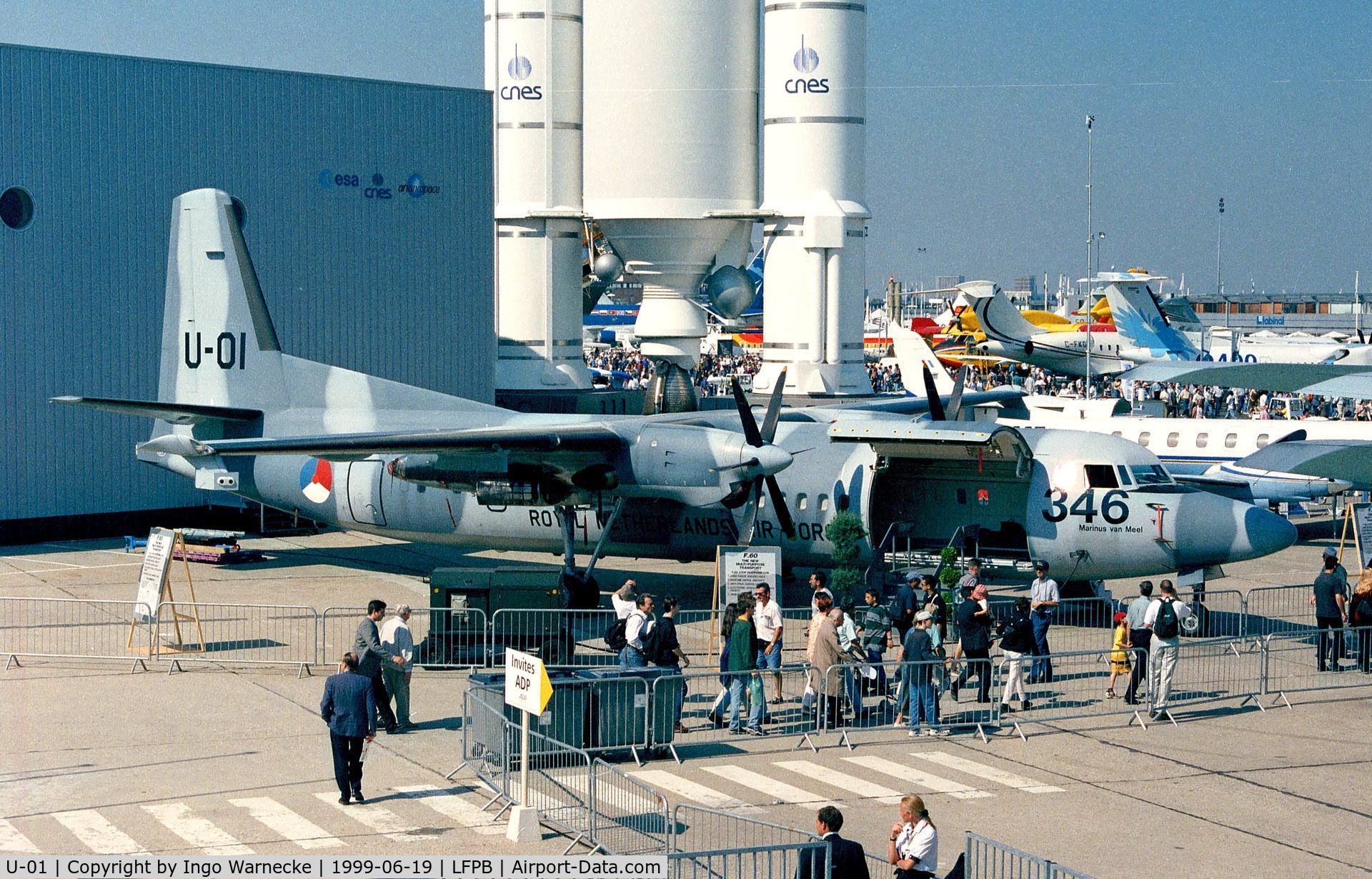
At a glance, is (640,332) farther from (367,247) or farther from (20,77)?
(20,77)

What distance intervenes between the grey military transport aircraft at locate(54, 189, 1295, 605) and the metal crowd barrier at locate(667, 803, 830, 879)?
9488 millimetres

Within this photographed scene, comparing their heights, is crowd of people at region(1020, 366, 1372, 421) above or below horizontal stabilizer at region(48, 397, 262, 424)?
above

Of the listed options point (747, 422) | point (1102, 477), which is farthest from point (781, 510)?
point (1102, 477)

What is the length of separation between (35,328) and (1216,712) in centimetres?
2451

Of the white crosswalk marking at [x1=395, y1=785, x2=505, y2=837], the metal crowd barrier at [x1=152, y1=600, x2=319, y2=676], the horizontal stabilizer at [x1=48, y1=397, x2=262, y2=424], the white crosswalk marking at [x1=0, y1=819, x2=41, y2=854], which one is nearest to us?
the white crosswalk marking at [x1=0, y1=819, x2=41, y2=854]

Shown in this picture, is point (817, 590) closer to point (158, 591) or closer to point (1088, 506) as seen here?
point (1088, 506)

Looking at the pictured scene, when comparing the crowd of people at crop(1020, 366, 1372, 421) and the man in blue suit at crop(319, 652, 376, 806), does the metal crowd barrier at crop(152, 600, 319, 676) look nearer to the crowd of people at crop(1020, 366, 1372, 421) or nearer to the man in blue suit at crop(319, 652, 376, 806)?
the man in blue suit at crop(319, 652, 376, 806)

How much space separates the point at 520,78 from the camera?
4716 centimetres

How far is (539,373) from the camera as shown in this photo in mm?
47469

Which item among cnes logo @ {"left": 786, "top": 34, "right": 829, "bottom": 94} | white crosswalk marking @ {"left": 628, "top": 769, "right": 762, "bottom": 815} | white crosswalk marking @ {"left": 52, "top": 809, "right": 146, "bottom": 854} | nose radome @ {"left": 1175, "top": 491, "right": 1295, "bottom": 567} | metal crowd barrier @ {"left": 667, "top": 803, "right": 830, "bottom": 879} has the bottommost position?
white crosswalk marking @ {"left": 628, "top": 769, "right": 762, "bottom": 815}

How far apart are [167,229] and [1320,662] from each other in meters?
25.1

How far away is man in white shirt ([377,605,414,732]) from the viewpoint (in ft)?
55.6

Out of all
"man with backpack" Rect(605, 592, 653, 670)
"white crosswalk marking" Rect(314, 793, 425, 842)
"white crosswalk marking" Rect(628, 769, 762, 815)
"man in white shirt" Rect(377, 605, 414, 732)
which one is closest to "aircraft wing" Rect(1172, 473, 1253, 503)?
"man with backpack" Rect(605, 592, 653, 670)

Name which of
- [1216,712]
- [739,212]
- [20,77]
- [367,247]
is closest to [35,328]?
[20,77]
